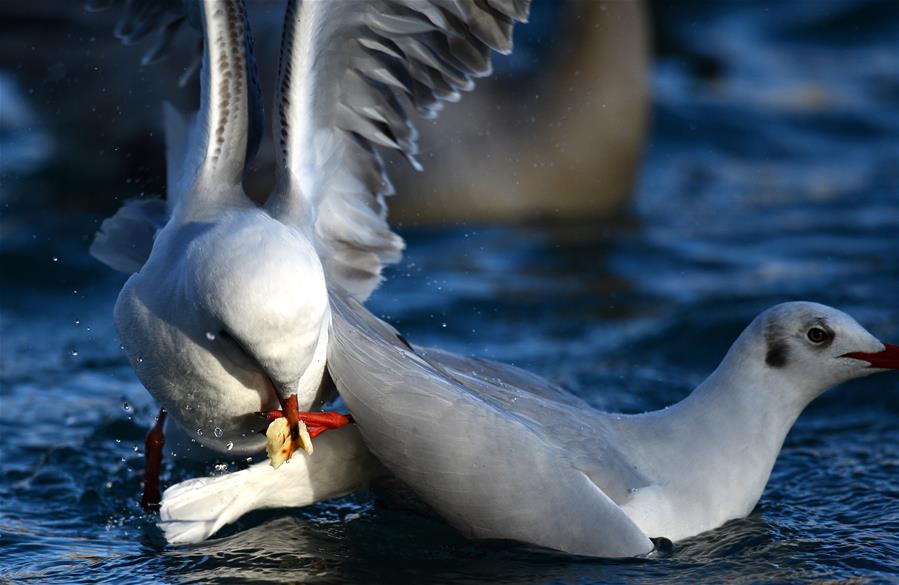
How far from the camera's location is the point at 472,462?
4137mm

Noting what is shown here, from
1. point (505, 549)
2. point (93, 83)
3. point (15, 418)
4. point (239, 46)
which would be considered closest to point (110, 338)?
point (15, 418)

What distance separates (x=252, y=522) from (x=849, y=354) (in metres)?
1.97

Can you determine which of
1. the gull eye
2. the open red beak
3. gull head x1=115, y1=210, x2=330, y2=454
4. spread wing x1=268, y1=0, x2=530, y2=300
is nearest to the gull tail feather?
gull head x1=115, y1=210, x2=330, y2=454

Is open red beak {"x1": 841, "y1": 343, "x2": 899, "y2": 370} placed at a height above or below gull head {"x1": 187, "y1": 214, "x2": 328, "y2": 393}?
above

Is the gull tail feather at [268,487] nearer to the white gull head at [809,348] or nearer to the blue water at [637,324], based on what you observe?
the blue water at [637,324]

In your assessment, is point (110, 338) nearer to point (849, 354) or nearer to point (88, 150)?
point (88, 150)

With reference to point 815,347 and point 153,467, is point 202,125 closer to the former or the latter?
point 153,467

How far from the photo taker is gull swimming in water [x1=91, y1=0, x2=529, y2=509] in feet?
12.4

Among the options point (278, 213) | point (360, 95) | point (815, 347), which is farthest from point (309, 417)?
point (815, 347)

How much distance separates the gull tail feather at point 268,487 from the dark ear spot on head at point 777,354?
1.31 meters

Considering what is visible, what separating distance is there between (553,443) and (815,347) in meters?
0.97

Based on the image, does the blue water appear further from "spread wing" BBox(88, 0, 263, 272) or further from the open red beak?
"spread wing" BBox(88, 0, 263, 272)

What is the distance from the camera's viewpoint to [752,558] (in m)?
4.37

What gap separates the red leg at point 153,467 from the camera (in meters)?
4.89
